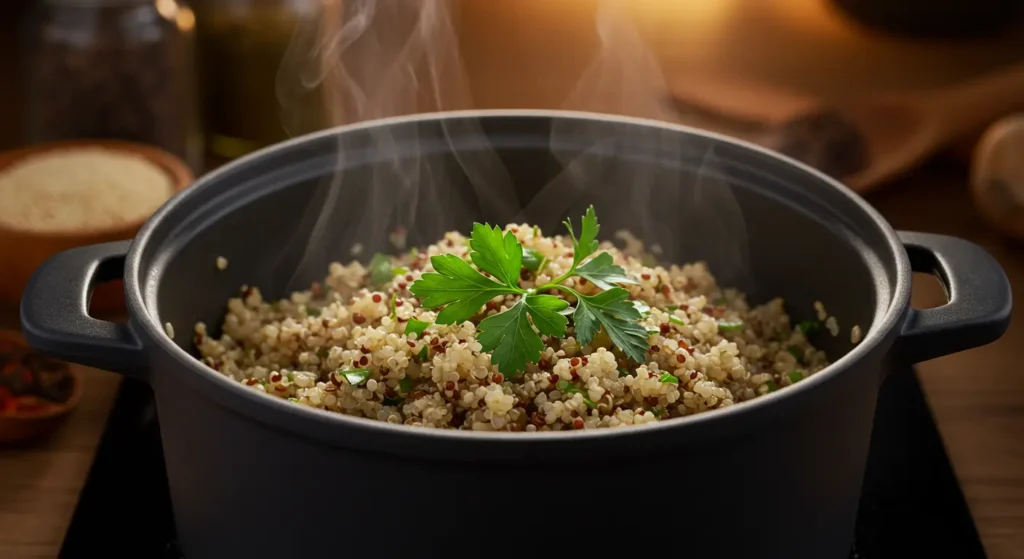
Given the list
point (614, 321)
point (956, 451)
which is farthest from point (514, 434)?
point (956, 451)

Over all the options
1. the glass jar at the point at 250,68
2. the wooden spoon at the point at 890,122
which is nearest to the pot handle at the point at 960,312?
the wooden spoon at the point at 890,122

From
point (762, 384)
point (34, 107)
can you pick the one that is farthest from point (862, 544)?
point (34, 107)

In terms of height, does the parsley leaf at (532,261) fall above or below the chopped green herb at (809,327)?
above

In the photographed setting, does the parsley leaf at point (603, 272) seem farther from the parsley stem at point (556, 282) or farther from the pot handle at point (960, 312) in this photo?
the pot handle at point (960, 312)

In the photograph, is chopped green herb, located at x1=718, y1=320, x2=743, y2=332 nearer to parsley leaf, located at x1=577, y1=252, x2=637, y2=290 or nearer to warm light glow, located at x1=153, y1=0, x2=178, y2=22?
parsley leaf, located at x1=577, y1=252, x2=637, y2=290

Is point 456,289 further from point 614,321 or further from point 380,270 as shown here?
point 380,270

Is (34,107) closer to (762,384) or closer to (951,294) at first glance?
(762,384)

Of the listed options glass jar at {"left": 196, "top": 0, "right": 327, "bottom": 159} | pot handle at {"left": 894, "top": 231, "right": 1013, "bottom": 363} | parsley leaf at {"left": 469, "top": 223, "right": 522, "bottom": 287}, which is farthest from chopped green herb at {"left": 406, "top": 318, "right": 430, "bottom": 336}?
glass jar at {"left": 196, "top": 0, "right": 327, "bottom": 159}
